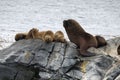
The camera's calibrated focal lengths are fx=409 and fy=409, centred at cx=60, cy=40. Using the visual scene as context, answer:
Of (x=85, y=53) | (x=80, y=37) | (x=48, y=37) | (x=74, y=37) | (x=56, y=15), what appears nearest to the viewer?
(x=85, y=53)

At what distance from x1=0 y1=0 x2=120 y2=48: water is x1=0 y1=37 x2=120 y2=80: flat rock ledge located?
15.1ft

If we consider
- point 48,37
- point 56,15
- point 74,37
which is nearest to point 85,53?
point 48,37

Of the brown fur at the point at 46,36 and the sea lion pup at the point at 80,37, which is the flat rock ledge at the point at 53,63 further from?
the sea lion pup at the point at 80,37

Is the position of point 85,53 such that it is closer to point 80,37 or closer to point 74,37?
point 80,37

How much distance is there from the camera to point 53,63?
9359mm

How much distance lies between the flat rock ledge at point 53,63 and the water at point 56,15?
15.1ft

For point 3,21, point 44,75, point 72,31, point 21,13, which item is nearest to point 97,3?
point 21,13

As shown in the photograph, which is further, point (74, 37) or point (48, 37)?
point (74, 37)

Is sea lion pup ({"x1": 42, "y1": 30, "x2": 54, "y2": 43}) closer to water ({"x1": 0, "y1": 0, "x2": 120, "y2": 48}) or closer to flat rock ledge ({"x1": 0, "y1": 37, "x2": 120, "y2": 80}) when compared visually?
flat rock ledge ({"x1": 0, "y1": 37, "x2": 120, "y2": 80})

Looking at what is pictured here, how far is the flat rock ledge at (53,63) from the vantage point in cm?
905

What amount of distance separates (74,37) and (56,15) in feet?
43.7

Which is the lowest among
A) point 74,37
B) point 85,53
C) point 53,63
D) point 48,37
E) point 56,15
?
point 56,15

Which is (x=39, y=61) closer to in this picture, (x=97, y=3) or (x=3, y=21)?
(x=3, y=21)

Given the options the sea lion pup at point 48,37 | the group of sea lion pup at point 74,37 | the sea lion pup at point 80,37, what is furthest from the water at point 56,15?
the sea lion pup at point 48,37
